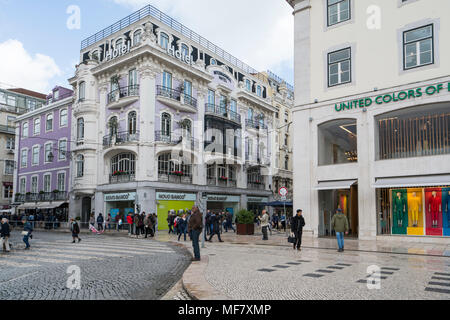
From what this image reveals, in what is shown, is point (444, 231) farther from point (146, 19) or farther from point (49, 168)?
point (49, 168)

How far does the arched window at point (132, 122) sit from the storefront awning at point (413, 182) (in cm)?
1942

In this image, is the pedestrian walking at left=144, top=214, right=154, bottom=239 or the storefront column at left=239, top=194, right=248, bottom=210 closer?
the pedestrian walking at left=144, top=214, right=154, bottom=239

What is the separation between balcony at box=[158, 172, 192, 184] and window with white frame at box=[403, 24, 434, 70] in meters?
19.6

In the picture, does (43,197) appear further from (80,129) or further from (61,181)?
(80,129)

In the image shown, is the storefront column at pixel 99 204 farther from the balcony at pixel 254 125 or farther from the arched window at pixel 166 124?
the balcony at pixel 254 125

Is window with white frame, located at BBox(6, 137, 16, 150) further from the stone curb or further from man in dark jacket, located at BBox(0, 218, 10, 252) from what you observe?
the stone curb

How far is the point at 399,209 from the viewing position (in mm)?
18328

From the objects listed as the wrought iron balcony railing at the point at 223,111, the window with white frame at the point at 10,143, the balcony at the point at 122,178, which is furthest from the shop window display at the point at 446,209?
the window with white frame at the point at 10,143

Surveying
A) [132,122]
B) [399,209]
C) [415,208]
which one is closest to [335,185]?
[399,209]

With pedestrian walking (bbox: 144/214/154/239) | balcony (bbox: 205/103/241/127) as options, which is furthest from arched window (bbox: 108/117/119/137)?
pedestrian walking (bbox: 144/214/154/239)

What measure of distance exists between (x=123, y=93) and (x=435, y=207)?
24.1 m

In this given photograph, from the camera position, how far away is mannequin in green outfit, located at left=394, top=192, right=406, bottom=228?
59.9ft

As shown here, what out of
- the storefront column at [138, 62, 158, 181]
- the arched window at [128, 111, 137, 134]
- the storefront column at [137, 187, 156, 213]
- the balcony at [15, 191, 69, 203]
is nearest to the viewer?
the storefront column at [137, 187, 156, 213]

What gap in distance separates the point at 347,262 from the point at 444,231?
8.74 metres
